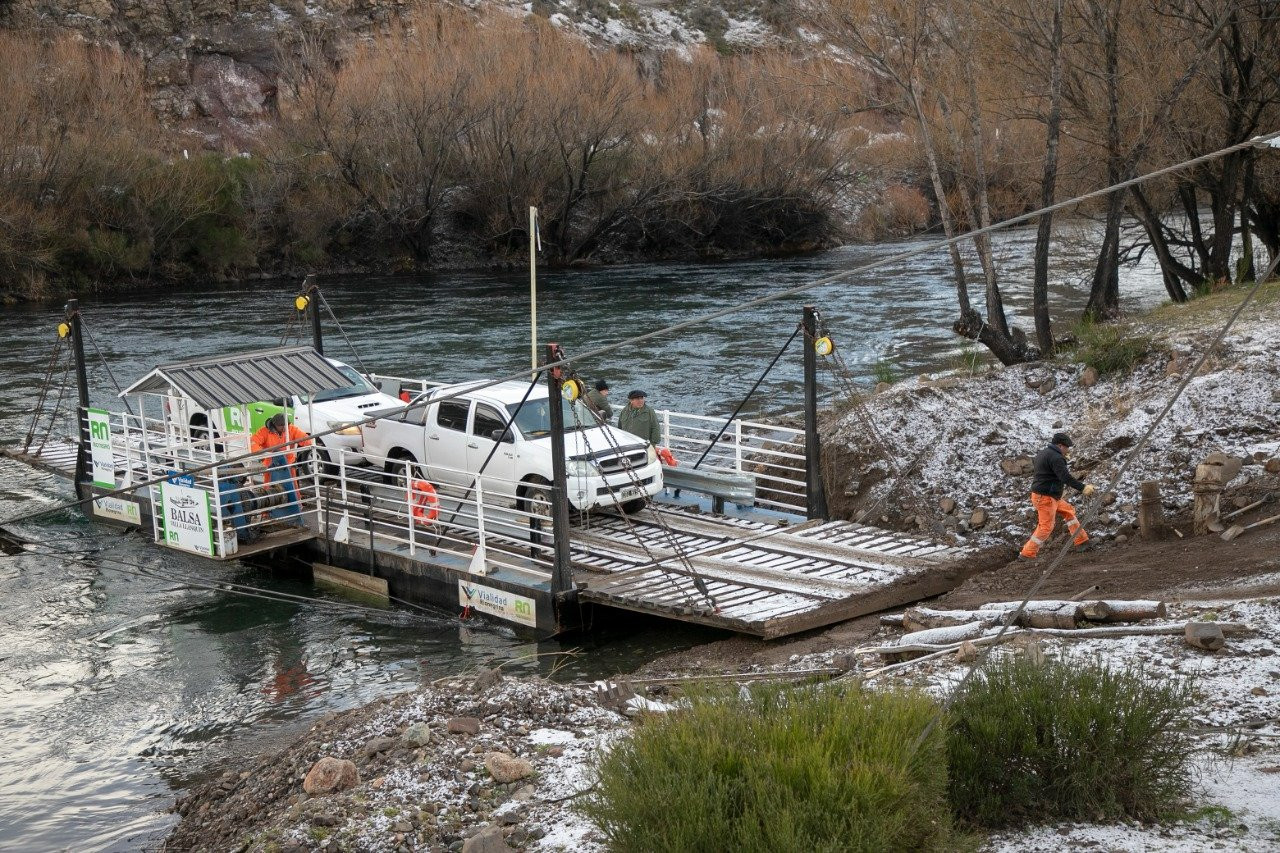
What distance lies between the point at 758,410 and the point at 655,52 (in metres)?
60.2

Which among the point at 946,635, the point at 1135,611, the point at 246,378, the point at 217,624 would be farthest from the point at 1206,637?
the point at 246,378

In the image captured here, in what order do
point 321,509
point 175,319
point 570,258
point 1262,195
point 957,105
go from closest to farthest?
point 321,509 → point 957,105 → point 1262,195 → point 175,319 → point 570,258

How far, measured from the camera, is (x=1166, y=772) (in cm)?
697

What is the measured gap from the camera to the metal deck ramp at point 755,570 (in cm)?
1290

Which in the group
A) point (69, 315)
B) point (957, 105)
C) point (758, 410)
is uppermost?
point (957, 105)

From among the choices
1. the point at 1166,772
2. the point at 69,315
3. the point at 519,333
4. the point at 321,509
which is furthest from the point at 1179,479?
the point at 519,333

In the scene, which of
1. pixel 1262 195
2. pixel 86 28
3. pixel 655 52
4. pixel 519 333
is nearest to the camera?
pixel 1262 195

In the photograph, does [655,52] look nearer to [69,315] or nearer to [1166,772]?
[69,315]

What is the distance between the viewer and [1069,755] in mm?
7020

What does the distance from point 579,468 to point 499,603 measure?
7.03ft

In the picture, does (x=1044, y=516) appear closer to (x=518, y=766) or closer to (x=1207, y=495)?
(x=1207, y=495)

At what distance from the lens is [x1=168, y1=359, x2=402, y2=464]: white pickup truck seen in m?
17.8

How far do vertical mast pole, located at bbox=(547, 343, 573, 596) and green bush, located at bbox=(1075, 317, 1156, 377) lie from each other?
30.1 ft

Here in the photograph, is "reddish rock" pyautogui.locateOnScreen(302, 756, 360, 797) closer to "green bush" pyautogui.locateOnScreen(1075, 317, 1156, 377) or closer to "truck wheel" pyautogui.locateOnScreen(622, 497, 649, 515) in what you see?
"truck wheel" pyautogui.locateOnScreen(622, 497, 649, 515)
